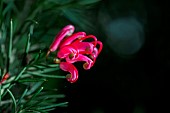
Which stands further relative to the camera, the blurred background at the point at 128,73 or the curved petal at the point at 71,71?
the blurred background at the point at 128,73

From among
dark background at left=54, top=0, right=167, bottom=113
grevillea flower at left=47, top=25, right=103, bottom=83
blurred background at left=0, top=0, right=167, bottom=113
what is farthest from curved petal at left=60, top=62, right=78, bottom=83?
dark background at left=54, top=0, right=167, bottom=113

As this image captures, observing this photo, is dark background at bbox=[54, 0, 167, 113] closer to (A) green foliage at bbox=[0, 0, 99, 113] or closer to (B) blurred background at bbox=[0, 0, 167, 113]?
(B) blurred background at bbox=[0, 0, 167, 113]

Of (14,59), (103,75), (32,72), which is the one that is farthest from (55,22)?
(103,75)

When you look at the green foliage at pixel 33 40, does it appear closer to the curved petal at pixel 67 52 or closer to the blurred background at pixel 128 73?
the curved petal at pixel 67 52

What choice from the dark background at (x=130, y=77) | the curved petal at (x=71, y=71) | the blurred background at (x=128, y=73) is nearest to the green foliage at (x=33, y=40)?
the curved petal at (x=71, y=71)

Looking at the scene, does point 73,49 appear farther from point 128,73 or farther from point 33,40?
point 128,73

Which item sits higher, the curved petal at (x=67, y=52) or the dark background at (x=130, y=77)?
the curved petal at (x=67, y=52)
